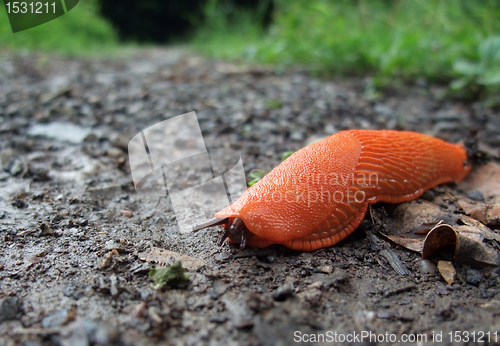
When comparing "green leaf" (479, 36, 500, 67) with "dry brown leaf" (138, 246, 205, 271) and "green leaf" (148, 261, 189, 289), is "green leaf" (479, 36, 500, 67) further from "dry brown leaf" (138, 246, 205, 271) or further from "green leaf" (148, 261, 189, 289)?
"green leaf" (148, 261, 189, 289)

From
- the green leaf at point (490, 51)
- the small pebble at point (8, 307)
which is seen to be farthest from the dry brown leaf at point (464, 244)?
the green leaf at point (490, 51)

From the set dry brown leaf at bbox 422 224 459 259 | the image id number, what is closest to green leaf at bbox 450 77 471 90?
dry brown leaf at bbox 422 224 459 259

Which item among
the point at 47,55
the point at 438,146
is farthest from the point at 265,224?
the point at 47,55

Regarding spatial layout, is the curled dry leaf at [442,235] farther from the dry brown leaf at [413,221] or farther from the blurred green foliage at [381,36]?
the blurred green foliage at [381,36]

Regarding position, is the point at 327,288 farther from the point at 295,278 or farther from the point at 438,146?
the point at 438,146

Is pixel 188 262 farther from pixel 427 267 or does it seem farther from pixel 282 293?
pixel 427 267
